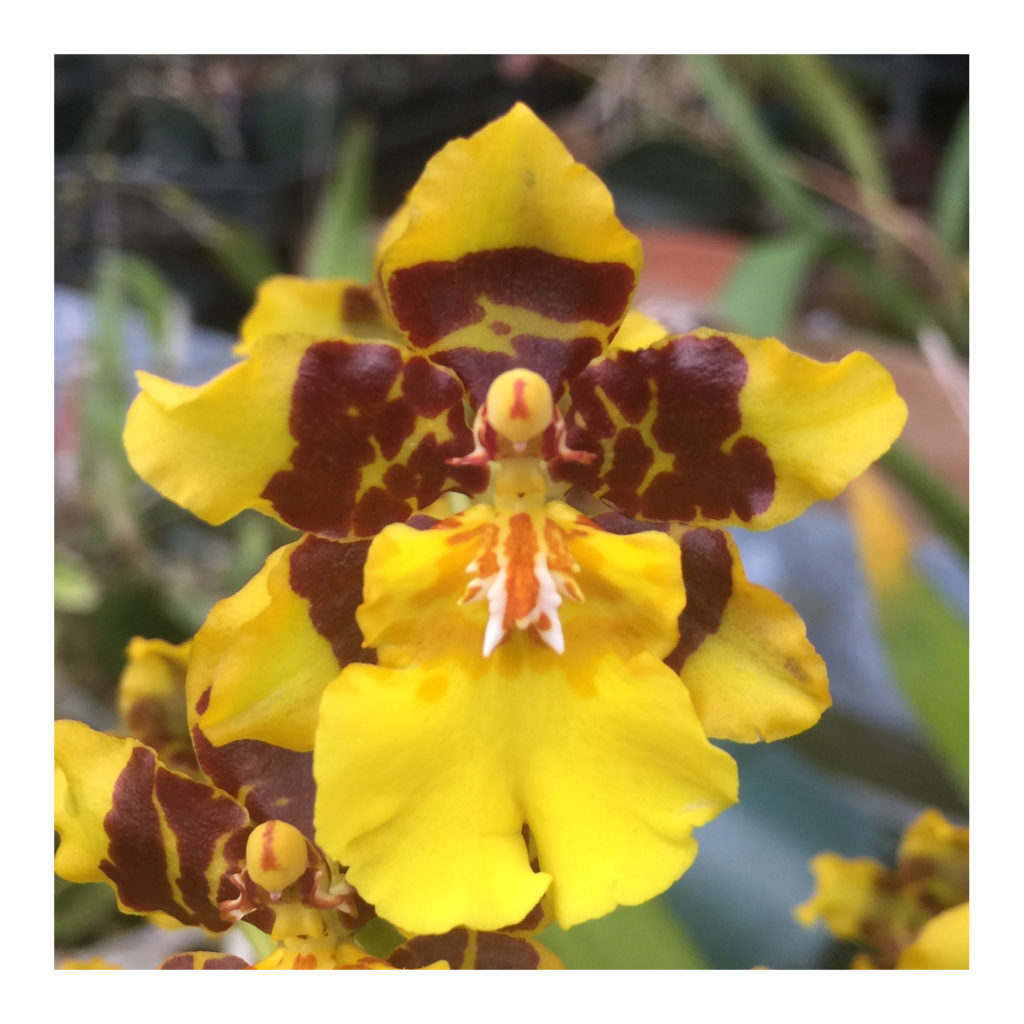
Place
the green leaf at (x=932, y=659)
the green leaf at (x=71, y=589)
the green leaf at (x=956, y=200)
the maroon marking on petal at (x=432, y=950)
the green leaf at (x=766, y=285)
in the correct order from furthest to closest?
the green leaf at (x=956, y=200), the green leaf at (x=766, y=285), the green leaf at (x=71, y=589), the green leaf at (x=932, y=659), the maroon marking on petal at (x=432, y=950)

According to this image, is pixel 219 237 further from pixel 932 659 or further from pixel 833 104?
pixel 932 659

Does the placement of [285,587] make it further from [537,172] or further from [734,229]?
[734,229]

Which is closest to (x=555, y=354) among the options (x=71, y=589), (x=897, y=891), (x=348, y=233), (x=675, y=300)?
(x=897, y=891)

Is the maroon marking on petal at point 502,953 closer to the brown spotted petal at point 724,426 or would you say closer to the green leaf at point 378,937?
the green leaf at point 378,937

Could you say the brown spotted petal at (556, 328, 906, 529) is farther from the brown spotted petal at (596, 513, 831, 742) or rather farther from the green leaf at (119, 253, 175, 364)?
the green leaf at (119, 253, 175, 364)

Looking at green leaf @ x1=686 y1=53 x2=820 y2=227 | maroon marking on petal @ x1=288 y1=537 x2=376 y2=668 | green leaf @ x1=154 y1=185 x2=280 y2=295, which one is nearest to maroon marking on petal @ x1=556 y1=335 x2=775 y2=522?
maroon marking on petal @ x1=288 y1=537 x2=376 y2=668

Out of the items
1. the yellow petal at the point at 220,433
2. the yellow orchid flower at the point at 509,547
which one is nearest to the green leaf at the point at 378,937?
the yellow orchid flower at the point at 509,547
